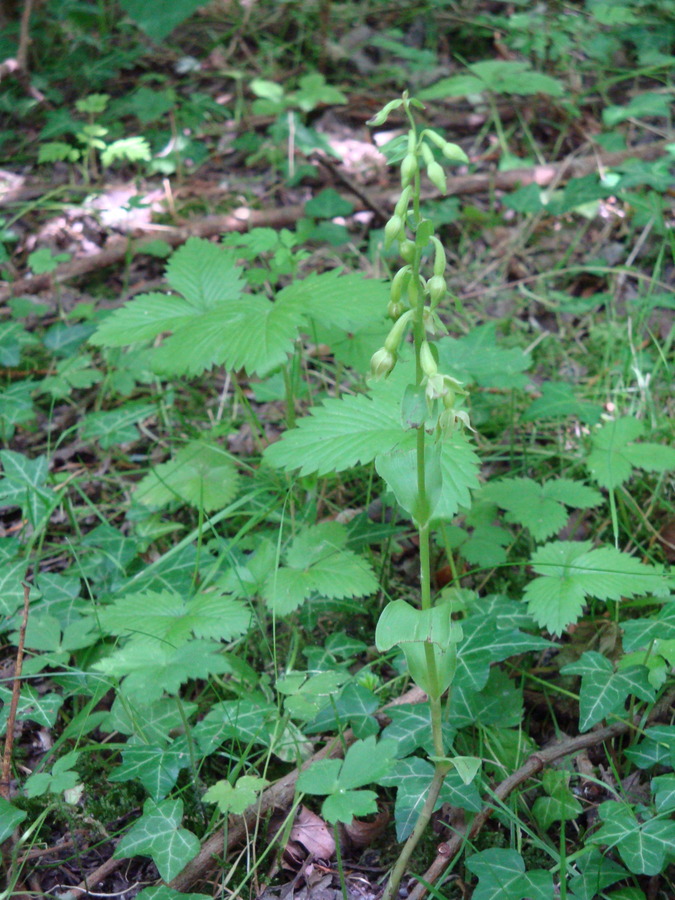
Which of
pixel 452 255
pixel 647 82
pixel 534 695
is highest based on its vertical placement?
pixel 647 82

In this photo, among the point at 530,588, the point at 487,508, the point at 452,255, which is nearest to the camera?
the point at 530,588

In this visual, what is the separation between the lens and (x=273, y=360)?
188 centimetres

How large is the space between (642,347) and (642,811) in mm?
1999

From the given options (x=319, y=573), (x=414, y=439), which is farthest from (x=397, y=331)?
(x=319, y=573)

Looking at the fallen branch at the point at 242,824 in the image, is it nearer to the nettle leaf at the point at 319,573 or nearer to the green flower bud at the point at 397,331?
the nettle leaf at the point at 319,573

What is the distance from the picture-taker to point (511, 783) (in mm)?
1600

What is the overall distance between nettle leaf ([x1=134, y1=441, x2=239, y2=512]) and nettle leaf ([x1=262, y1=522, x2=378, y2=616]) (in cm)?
40

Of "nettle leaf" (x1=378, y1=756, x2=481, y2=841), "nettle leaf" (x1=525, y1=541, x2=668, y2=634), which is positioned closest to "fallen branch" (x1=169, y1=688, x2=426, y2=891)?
"nettle leaf" (x1=378, y1=756, x2=481, y2=841)

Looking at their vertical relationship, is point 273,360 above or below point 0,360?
above

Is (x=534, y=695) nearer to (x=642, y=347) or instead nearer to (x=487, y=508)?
A: (x=487, y=508)

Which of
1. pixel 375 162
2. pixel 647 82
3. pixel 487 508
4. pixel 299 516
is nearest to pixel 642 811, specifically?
pixel 487 508

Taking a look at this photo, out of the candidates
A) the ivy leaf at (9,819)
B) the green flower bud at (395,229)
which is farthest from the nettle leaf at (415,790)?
the green flower bud at (395,229)

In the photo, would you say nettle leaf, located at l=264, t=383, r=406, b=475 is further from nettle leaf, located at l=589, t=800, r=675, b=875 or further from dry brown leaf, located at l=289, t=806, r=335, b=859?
nettle leaf, located at l=589, t=800, r=675, b=875

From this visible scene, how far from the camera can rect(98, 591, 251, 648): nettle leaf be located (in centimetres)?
169
